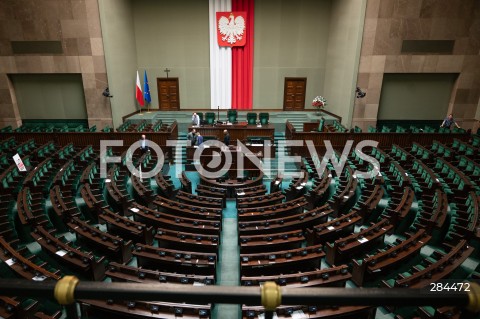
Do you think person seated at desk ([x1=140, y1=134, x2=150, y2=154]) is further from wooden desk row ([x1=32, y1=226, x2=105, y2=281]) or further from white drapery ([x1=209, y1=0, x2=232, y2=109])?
white drapery ([x1=209, y1=0, x2=232, y2=109])

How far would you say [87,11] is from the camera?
13781mm

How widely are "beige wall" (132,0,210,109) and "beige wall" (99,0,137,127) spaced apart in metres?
0.63

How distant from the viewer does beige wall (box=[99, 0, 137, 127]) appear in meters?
14.1

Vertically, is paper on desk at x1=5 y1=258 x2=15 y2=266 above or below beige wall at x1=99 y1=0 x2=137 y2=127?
below

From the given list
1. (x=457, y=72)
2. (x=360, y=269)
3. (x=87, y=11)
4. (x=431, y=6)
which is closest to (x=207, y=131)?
(x=87, y=11)

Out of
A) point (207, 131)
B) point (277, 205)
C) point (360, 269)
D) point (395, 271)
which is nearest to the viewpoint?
point (360, 269)

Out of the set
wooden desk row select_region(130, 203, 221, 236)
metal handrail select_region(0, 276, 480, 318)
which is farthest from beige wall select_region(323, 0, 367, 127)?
metal handrail select_region(0, 276, 480, 318)

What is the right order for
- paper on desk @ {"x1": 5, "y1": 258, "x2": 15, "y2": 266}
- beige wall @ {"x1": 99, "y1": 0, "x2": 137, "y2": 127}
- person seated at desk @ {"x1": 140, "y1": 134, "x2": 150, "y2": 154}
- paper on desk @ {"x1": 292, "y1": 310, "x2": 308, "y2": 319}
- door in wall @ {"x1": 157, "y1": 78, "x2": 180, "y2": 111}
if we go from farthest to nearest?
door in wall @ {"x1": 157, "y1": 78, "x2": 180, "y2": 111}
beige wall @ {"x1": 99, "y1": 0, "x2": 137, "y2": 127}
person seated at desk @ {"x1": 140, "y1": 134, "x2": 150, "y2": 154}
paper on desk @ {"x1": 5, "y1": 258, "x2": 15, "y2": 266}
paper on desk @ {"x1": 292, "y1": 310, "x2": 308, "y2": 319}

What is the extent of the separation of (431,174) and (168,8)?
14988mm

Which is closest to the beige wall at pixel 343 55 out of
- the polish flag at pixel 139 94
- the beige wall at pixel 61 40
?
the polish flag at pixel 139 94

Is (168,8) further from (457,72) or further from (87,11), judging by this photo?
(457,72)

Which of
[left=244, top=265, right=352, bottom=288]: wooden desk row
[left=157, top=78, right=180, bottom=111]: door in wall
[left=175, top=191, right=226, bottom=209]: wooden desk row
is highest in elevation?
[left=157, top=78, right=180, bottom=111]: door in wall

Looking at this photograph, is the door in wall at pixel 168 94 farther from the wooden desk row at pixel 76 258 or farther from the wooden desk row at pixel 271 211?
the wooden desk row at pixel 76 258

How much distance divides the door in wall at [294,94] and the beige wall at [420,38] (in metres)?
3.91
